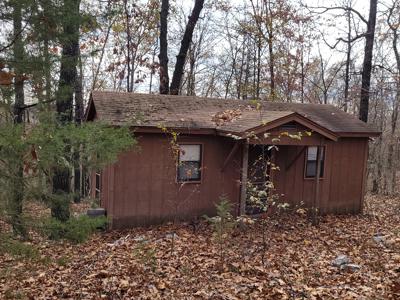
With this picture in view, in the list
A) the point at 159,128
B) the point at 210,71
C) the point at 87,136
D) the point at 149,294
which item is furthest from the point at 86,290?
the point at 210,71

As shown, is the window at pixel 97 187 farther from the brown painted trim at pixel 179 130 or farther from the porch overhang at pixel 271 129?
the porch overhang at pixel 271 129

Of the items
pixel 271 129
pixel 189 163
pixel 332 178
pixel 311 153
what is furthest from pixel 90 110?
pixel 332 178

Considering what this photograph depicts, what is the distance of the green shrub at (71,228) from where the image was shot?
14.8ft

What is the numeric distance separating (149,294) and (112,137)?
2.76 metres

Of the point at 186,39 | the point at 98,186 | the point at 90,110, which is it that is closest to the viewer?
the point at 98,186

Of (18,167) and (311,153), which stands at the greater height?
(18,167)

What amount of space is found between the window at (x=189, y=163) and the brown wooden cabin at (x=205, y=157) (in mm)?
31

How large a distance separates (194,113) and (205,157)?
5.27 ft

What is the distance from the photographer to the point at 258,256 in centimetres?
807

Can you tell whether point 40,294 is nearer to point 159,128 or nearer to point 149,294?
point 149,294

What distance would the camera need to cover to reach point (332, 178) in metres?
13.7

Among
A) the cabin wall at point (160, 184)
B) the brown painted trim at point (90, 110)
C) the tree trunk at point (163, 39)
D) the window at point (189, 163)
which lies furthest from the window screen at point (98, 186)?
the tree trunk at point (163, 39)

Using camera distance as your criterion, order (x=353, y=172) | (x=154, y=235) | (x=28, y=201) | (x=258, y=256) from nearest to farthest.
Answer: (x=28, y=201)
(x=258, y=256)
(x=154, y=235)
(x=353, y=172)

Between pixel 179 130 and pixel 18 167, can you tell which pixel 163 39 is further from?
pixel 18 167
